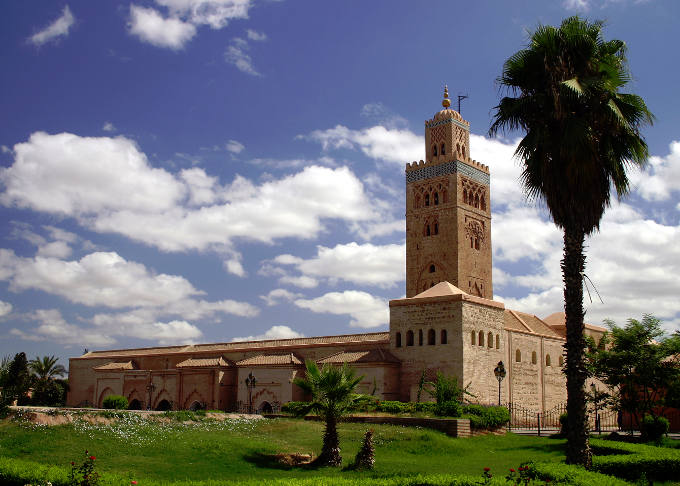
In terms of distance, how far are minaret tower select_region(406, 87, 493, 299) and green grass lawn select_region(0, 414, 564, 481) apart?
24.0 m

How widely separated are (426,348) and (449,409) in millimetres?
6667

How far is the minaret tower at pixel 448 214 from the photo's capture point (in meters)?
46.3

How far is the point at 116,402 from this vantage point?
137 ft

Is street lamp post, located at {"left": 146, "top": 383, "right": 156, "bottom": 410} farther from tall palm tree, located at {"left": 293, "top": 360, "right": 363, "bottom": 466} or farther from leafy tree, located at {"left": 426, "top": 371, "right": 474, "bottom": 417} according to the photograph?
tall palm tree, located at {"left": 293, "top": 360, "right": 363, "bottom": 466}

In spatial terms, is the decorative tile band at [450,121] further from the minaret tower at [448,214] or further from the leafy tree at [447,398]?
the leafy tree at [447,398]

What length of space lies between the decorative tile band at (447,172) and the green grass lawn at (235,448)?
27236 mm

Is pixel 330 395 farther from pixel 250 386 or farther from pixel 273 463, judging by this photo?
pixel 250 386

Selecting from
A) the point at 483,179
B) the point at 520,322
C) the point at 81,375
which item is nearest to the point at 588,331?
the point at 520,322

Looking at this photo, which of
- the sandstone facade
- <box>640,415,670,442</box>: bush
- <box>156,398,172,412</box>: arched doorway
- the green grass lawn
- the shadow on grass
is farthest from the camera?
<box>156,398,172,412</box>: arched doorway

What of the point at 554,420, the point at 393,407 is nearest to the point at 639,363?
the point at 393,407

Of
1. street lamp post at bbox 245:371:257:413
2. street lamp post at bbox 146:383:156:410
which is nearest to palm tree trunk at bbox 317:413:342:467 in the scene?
street lamp post at bbox 245:371:257:413

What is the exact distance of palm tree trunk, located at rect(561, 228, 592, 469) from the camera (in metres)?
13.4

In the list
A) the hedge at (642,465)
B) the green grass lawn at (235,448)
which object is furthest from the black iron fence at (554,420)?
the hedge at (642,465)

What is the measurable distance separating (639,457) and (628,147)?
6.88 metres
